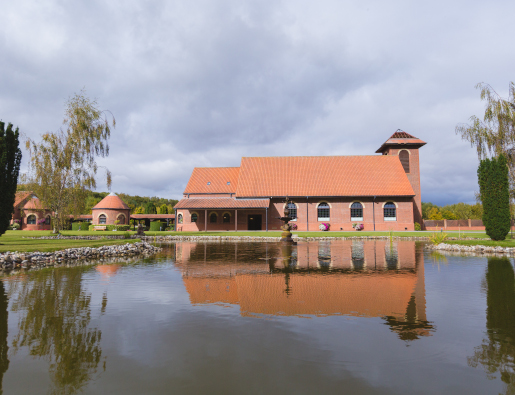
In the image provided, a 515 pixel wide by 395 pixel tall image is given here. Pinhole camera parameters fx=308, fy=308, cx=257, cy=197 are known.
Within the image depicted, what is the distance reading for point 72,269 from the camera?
36.1 feet

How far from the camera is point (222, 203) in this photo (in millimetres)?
36969

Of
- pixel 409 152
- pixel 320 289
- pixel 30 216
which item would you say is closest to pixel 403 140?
pixel 409 152

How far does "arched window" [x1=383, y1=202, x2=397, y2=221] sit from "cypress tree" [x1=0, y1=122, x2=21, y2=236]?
34.9 metres

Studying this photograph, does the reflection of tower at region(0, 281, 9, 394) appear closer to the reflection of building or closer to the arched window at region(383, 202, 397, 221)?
the arched window at region(383, 202, 397, 221)

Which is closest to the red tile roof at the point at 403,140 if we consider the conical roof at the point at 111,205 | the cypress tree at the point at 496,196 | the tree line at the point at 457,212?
the tree line at the point at 457,212

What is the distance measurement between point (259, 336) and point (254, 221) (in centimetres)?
3415

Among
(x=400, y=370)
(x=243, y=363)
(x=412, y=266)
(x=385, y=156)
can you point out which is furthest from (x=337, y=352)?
(x=385, y=156)

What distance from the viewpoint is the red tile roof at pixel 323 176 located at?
37.3m

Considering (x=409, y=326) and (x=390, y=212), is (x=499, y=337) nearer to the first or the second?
(x=409, y=326)

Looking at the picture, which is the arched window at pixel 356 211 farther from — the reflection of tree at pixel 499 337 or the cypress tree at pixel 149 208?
the cypress tree at pixel 149 208

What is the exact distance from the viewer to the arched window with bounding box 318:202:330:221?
1462 inches

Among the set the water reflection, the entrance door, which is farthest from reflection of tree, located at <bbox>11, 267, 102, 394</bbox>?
the entrance door

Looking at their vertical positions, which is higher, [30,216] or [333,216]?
[30,216]

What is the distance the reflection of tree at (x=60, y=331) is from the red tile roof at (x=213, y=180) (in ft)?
104
